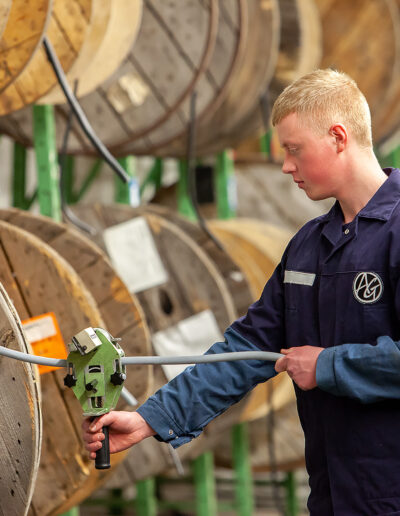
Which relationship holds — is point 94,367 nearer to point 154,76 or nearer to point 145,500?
point 154,76

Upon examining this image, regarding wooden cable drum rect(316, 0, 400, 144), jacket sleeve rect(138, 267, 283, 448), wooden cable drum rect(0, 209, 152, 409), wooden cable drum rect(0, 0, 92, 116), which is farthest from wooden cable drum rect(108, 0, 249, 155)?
jacket sleeve rect(138, 267, 283, 448)

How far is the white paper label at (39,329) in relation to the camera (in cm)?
276

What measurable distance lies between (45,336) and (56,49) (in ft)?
3.07

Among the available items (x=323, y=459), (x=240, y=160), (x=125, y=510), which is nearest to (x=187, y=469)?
(x=125, y=510)

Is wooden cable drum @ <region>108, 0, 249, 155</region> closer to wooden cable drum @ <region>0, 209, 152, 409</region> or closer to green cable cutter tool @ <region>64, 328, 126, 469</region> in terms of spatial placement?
wooden cable drum @ <region>0, 209, 152, 409</region>

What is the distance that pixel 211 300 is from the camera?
153 inches

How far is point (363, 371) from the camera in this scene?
6.47ft

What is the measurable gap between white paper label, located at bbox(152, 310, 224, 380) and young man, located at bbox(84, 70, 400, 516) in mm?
1535

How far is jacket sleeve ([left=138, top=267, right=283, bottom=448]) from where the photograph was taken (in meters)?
2.21

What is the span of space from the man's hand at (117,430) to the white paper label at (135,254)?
156cm

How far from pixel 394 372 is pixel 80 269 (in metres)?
1.37

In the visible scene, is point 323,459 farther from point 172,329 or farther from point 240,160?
point 240,160

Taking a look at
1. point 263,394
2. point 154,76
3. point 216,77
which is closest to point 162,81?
point 154,76

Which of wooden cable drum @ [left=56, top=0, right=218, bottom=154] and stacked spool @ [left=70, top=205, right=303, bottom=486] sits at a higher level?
wooden cable drum @ [left=56, top=0, right=218, bottom=154]
